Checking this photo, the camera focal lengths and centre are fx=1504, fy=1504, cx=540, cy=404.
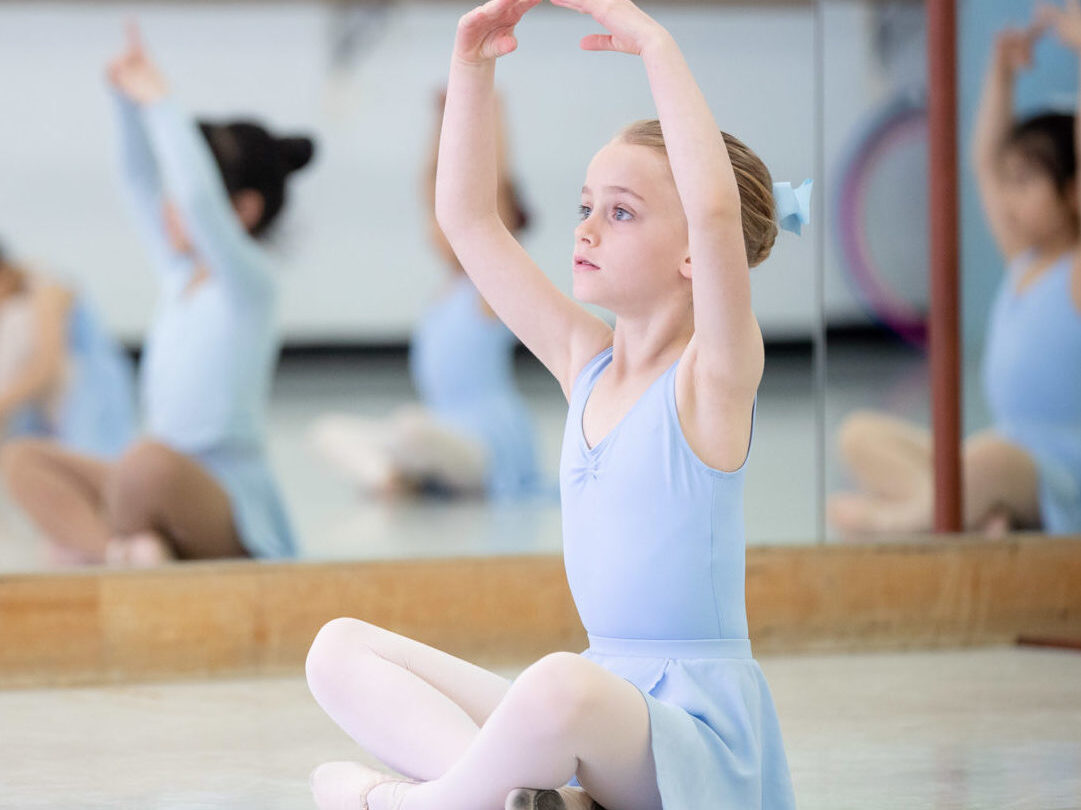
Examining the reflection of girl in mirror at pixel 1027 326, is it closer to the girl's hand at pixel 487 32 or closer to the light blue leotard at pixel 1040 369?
the light blue leotard at pixel 1040 369

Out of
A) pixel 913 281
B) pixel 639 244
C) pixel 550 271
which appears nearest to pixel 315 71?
pixel 550 271

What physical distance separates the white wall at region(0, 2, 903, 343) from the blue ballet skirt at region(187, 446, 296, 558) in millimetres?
295

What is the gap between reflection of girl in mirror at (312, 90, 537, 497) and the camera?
9.20 ft

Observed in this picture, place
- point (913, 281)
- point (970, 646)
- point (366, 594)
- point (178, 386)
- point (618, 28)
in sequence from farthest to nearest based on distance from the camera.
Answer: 1. point (178, 386)
2. point (913, 281)
3. point (970, 646)
4. point (366, 594)
5. point (618, 28)

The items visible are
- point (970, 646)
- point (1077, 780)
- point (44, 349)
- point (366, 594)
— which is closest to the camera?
point (1077, 780)

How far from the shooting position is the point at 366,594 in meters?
2.17

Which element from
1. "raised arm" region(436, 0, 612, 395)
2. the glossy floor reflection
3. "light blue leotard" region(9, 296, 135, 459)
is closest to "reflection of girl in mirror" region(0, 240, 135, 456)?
"light blue leotard" region(9, 296, 135, 459)

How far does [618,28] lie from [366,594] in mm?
1173

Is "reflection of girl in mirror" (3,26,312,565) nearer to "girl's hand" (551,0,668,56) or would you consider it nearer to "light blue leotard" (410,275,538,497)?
"light blue leotard" (410,275,538,497)

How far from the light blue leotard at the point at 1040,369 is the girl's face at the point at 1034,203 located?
0.17 feet

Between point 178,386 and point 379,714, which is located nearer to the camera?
point 379,714

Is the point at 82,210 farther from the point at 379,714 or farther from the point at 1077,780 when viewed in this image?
the point at 1077,780

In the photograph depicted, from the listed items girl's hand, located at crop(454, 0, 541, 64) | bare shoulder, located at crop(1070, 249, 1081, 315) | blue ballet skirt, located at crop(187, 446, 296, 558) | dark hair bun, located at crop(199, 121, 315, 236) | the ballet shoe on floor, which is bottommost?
blue ballet skirt, located at crop(187, 446, 296, 558)

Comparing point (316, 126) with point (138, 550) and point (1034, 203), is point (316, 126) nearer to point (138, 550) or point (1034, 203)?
point (138, 550)
